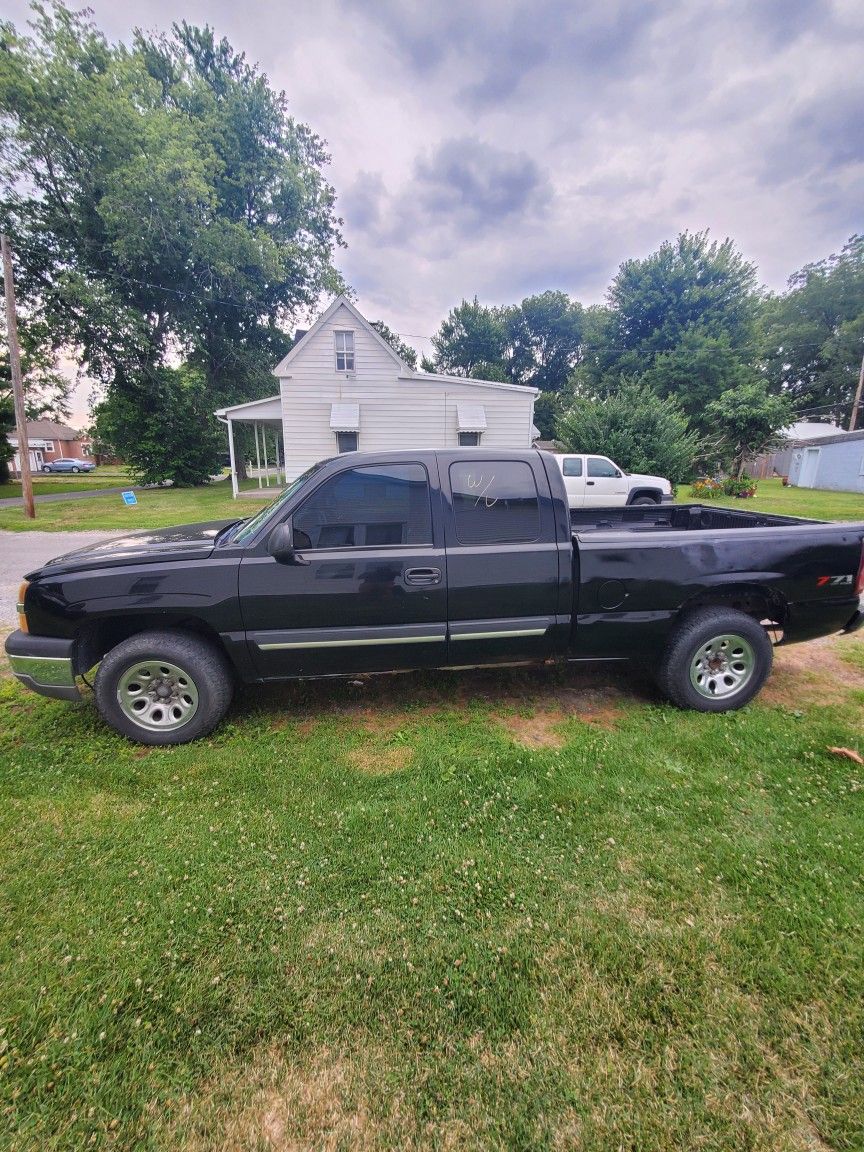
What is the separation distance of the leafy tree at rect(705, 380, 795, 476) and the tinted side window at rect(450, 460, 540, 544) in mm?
17462

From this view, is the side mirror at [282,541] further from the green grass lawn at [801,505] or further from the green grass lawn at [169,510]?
the green grass lawn at [801,505]

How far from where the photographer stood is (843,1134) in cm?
130

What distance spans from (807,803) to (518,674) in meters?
2.03

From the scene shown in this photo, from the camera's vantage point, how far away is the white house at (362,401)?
52.7ft

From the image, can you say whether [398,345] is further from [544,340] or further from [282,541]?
[282,541]

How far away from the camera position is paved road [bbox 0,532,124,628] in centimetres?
596

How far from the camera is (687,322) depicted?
84.6 feet

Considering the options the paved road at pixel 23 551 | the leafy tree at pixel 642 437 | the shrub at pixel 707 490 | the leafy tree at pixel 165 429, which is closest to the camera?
the paved road at pixel 23 551

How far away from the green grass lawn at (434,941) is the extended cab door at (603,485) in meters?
9.80

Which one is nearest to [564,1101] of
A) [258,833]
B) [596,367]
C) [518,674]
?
[258,833]

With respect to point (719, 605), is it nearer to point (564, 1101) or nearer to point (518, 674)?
point (518, 674)

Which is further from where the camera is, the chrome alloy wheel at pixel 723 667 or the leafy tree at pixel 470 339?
the leafy tree at pixel 470 339

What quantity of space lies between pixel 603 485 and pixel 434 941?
1206cm

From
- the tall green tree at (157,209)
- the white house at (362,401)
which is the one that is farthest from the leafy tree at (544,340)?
the white house at (362,401)
